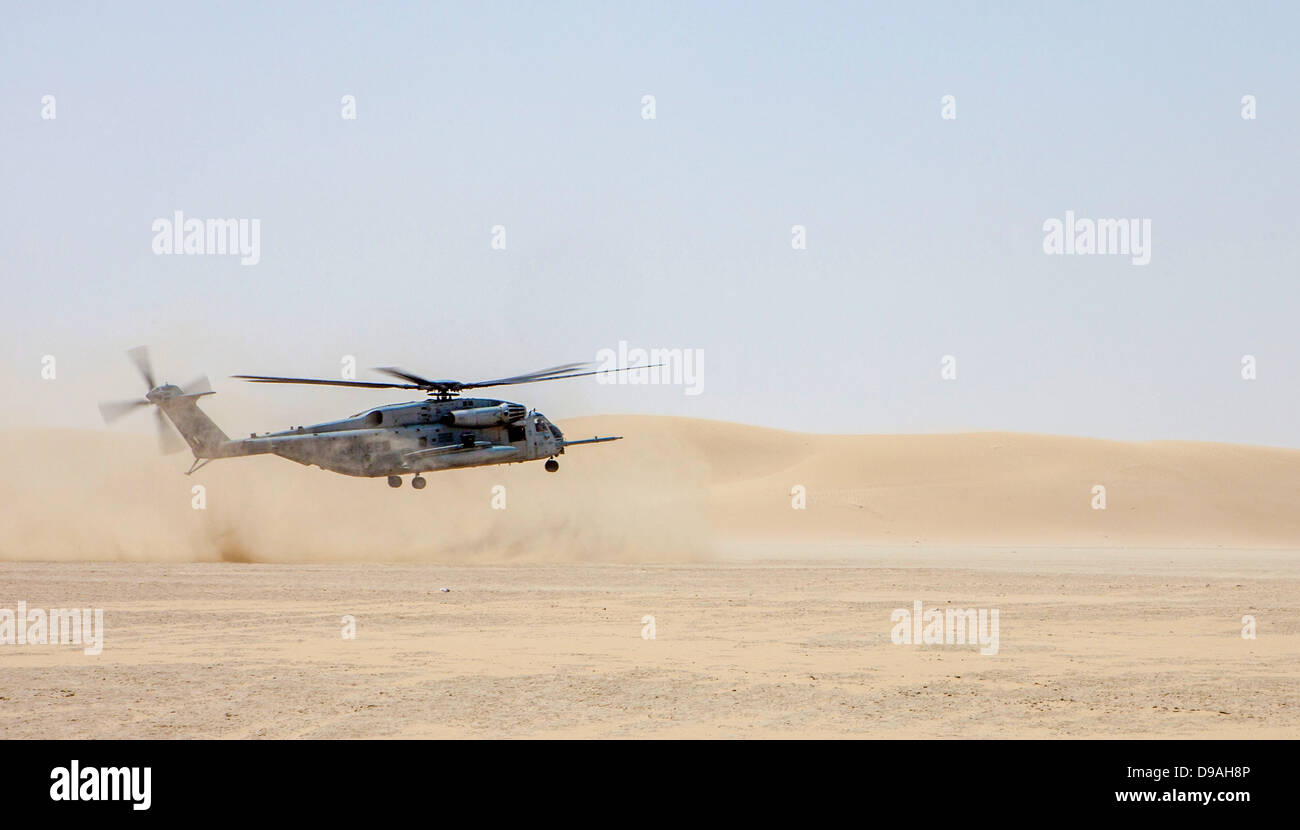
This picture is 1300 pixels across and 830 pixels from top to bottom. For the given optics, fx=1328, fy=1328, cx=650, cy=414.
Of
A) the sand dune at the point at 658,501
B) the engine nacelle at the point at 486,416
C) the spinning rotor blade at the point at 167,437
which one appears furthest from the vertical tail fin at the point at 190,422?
the engine nacelle at the point at 486,416

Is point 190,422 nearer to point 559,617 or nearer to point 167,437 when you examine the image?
→ point 167,437

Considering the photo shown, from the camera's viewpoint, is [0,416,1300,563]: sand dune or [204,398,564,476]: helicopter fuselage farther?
[0,416,1300,563]: sand dune

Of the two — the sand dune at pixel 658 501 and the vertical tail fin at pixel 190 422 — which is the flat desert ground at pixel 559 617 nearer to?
the sand dune at pixel 658 501

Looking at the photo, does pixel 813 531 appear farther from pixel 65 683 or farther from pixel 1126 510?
pixel 65 683

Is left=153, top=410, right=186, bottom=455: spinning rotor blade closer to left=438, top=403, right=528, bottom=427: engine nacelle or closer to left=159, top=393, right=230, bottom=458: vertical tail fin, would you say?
left=159, top=393, right=230, bottom=458: vertical tail fin

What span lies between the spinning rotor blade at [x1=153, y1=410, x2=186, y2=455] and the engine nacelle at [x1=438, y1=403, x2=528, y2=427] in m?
7.81

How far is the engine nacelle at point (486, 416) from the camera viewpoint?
116 ft

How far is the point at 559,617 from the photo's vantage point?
2447 cm

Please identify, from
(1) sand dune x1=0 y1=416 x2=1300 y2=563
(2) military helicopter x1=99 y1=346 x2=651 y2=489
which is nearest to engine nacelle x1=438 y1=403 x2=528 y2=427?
(2) military helicopter x1=99 y1=346 x2=651 y2=489

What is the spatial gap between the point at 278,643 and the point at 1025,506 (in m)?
71.8

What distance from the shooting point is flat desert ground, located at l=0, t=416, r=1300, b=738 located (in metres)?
14.3

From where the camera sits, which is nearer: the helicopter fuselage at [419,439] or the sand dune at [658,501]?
the helicopter fuselage at [419,439]

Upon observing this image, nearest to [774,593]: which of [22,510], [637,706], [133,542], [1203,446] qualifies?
[637,706]

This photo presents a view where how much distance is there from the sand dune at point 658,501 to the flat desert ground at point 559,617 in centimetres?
23
